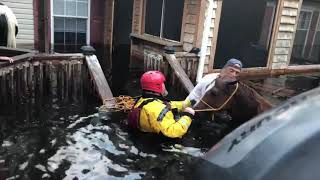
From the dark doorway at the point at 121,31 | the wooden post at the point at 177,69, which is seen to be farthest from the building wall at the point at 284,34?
the dark doorway at the point at 121,31

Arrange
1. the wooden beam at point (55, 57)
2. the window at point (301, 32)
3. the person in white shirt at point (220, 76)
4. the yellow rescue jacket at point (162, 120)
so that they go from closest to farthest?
the yellow rescue jacket at point (162, 120), the person in white shirt at point (220, 76), the wooden beam at point (55, 57), the window at point (301, 32)

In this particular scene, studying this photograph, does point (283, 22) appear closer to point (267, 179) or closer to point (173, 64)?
point (173, 64)

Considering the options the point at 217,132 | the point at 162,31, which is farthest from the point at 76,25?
the point at 217,132

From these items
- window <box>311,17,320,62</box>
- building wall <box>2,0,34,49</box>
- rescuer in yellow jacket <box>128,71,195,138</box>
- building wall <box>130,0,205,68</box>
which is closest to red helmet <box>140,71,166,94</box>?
rescuer in yellow jacket <box>128,71,195,138</box>

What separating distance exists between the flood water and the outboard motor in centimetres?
226

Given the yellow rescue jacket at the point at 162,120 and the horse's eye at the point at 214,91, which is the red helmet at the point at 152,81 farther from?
the horse's eye at the point at 214,91

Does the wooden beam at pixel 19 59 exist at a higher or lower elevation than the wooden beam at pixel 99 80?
higher

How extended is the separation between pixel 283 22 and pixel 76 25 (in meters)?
7.59

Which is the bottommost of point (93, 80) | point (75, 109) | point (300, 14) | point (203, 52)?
point (75, 109)

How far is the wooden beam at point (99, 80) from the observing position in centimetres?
686

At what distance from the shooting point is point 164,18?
10617 millimetres

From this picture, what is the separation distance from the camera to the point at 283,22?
34.4 ft

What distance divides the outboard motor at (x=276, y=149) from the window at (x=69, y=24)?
11.9 metres

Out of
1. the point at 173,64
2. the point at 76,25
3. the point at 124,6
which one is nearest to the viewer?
the point at 173,64
